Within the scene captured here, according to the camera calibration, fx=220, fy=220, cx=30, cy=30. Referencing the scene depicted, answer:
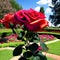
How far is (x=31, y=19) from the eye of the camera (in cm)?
189

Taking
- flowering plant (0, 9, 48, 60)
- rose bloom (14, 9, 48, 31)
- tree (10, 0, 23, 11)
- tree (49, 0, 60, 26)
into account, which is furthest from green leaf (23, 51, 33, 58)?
tree (10, 0, 23, 11)

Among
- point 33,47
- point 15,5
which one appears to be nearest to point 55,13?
point 15,5

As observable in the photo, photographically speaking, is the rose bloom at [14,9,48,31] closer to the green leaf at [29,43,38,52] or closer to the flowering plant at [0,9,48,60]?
the flowering plant at [0,9,48,60]

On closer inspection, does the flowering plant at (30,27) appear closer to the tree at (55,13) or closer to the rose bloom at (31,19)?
the rose bloom at (31,19)

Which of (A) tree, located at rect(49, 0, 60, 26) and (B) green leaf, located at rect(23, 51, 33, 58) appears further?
(A) tree, located at rect(49, 0, 60, 26)

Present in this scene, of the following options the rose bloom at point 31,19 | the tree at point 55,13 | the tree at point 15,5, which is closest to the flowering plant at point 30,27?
the rose bloom at point 31,19

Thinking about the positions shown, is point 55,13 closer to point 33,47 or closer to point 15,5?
point 15,5

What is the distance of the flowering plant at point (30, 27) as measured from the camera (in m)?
1.86

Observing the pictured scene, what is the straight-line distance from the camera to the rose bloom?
1841mm

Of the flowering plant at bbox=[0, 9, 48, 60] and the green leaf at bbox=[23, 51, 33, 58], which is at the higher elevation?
the flowering plant at bbox=[0, 9, 48, 60]

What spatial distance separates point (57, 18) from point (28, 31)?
6130cm

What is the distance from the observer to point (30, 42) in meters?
2.01

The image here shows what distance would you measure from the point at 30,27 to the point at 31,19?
74mm

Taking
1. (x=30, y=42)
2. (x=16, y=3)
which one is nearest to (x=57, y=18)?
(x=16, y=3)
